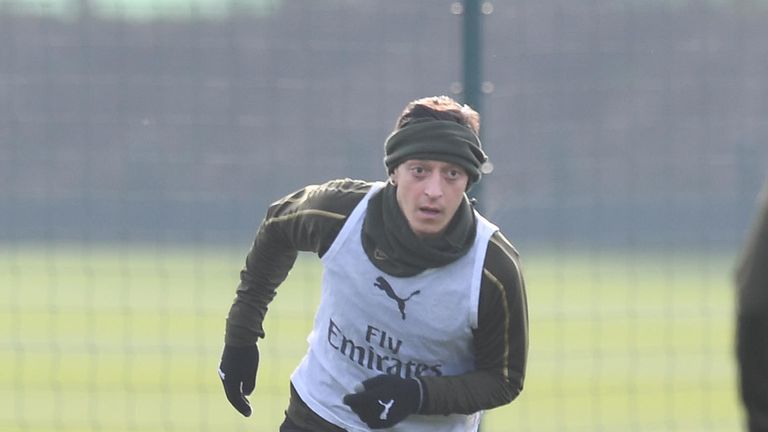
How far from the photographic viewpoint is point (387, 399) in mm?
3770

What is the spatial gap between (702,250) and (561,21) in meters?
2.19

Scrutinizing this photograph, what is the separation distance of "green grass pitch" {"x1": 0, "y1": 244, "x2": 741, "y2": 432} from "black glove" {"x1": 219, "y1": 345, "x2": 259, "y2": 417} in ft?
7.00

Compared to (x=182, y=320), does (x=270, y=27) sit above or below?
above

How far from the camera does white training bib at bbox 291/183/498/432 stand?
3885 millimetres

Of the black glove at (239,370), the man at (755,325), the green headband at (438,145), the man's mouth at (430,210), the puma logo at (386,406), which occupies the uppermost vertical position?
the man at (755,325)

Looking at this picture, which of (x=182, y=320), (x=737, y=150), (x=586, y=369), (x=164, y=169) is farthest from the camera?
(x=182, y=320)

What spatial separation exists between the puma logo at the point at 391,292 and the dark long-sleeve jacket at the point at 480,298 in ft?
0.60

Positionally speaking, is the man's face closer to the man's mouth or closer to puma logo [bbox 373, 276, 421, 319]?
the man's mouth

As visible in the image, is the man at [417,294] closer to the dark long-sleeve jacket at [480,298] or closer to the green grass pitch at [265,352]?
the dark long-sleeve jacket at [480,298]

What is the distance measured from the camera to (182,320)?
14242 mm

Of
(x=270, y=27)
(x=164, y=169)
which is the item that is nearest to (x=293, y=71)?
(x=270, y=27)

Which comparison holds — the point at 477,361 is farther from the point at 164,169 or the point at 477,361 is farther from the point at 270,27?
the point at 164,169

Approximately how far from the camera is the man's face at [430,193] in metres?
3.85

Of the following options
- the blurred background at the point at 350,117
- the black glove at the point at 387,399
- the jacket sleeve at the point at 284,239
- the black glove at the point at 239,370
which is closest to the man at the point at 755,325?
the black glove at the point at 387,399
